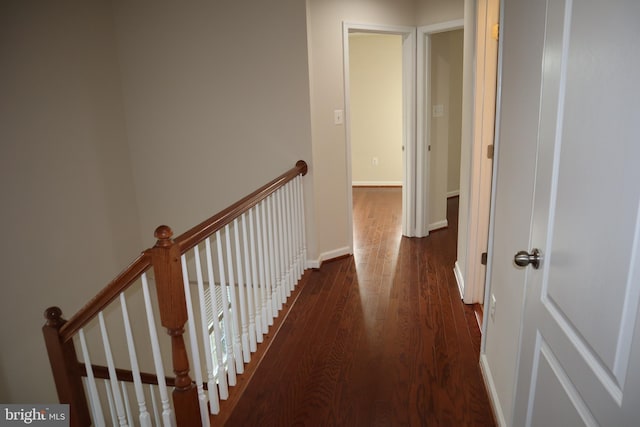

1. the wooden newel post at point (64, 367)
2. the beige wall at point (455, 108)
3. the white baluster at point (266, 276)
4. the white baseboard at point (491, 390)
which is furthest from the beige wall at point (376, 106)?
the wooden newel post at point (64, 367)

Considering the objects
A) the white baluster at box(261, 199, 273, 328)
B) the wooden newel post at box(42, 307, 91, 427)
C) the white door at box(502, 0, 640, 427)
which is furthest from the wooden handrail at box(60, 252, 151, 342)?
the white door at box(502, 0, 640, 427)

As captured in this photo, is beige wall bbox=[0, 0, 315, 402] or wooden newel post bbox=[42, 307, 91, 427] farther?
beige wall bbox=[0, 0, 315, 402]

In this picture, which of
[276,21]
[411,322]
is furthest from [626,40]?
[276,21]

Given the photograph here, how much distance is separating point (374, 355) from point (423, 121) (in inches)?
106

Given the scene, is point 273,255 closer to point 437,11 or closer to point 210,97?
point 210,97

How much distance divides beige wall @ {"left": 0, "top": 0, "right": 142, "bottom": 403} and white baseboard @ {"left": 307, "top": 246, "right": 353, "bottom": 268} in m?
1.85

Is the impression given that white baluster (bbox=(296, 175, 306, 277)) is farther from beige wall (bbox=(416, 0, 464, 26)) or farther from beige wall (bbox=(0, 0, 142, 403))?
beige wall (bbox=(416, 0, 464, 26))

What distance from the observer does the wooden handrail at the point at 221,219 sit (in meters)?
1.88

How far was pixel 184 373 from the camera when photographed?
6.06 feet

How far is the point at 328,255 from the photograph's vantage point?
4.18m

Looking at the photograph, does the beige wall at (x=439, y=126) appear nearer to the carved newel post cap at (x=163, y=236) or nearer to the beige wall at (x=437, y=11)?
the beige wall at (x=437, y=11)

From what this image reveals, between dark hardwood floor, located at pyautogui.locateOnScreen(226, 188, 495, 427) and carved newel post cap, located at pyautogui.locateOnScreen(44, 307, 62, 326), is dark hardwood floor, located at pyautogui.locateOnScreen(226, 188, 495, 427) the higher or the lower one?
the lower one

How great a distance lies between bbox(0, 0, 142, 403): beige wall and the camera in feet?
10.1

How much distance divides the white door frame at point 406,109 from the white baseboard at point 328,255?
0.24 ft
